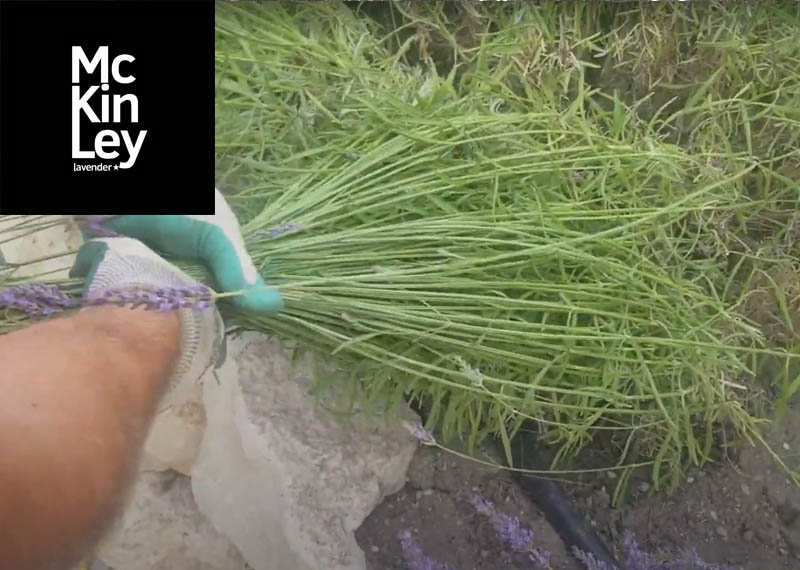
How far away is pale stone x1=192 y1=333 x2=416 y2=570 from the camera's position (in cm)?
→ 66

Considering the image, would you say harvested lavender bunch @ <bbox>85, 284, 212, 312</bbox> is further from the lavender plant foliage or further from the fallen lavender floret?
the fallen lavender floret

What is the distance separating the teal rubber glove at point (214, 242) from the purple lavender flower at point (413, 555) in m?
0.29

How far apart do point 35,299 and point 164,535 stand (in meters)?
0.26

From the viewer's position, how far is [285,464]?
69 centimetres

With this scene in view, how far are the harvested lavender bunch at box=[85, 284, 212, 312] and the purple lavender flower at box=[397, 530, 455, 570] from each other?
1.05ft

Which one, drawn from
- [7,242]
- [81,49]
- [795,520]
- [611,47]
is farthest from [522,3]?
[795,520]

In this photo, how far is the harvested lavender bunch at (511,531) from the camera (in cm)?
72

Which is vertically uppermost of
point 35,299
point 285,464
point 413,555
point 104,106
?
point 104,106

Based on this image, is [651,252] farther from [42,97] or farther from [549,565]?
[42,97]

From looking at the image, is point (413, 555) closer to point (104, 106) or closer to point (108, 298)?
point (108, 298)

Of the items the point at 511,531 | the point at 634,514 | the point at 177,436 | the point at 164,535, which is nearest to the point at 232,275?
the point at 177,436

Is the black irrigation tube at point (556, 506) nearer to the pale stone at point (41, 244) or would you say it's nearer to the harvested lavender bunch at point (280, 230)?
the harvested lavender bunch at point (280, 230)

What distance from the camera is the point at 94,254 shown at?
61cm

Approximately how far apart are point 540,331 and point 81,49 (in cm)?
49
